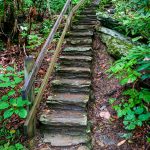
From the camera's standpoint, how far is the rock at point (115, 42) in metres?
6.34

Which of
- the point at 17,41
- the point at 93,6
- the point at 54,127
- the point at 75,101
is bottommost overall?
the point at 54,127

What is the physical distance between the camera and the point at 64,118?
4789 millimetres

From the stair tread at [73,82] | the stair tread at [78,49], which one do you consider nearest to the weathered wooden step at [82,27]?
the stair tread at [78,49]

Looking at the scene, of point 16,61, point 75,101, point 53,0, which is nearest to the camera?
point 75,101

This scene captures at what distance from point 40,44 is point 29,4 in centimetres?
206

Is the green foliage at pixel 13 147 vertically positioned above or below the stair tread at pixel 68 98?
below

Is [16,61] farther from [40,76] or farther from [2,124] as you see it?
[2,124]

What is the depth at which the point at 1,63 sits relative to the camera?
6.41 m

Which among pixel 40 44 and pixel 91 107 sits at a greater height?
pixel 40 44

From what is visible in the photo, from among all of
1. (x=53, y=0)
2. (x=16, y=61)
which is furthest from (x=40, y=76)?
(x=53, y=0)

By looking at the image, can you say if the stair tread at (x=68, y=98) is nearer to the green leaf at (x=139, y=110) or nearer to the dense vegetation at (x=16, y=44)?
the dense vegetation at (x=16, y=44)

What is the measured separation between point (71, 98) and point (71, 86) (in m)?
0.41

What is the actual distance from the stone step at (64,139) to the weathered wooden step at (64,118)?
0.64ft

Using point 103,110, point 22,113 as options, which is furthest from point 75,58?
point 22,113
